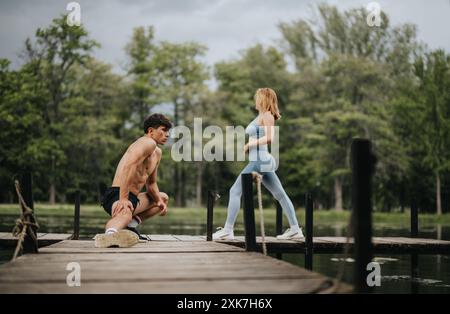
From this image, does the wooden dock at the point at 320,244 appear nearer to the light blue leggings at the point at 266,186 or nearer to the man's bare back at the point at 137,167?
the light blue leggings at the point at 266,186

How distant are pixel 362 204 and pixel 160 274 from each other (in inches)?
59.5

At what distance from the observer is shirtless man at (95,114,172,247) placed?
6.16m

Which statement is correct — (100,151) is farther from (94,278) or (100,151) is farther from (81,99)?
(94,278)

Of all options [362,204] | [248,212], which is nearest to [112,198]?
[248,212]

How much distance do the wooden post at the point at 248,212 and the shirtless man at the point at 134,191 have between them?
1.21 metres

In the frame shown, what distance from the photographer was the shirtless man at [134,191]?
6.16 meters

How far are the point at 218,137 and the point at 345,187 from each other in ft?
42.0

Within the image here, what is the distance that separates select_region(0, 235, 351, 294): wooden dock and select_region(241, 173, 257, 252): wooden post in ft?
0.91

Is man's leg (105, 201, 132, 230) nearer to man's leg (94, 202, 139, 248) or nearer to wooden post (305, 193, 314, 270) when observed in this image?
man's leg (94, 202, 139, 248)

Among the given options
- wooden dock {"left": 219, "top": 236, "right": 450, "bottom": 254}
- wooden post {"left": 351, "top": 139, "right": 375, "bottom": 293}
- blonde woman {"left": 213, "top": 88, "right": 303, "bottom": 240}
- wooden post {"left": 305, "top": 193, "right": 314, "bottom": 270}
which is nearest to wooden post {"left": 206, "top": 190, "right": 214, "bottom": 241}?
wooden dock {"left": 219, "top": 236, "right": 450, "bottom": 254}

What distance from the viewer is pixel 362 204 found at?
3365 millimetres

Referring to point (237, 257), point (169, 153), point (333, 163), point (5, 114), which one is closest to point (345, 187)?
point (333, 163)

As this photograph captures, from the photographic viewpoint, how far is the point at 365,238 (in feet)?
11.1

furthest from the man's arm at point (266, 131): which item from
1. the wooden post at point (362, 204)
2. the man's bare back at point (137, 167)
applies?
the wooden post at point (362, 204)
